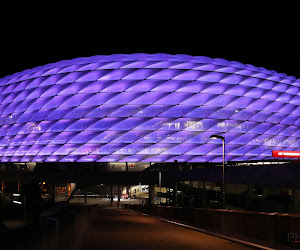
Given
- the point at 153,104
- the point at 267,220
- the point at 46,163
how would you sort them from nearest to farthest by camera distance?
the point at 267,220, the point at 153,104, the point at 46,163

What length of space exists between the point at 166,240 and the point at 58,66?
207 feet

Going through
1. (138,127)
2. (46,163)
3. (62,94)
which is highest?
(62,94)

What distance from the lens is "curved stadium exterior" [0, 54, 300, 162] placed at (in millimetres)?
68125

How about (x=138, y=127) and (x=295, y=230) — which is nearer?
(x=295, y=230)

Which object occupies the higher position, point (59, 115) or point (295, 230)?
point (59, 115)

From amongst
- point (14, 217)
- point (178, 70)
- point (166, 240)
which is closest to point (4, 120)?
point (178, 70)

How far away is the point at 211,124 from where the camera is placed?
69.3m

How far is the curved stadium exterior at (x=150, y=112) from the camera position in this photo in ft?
224

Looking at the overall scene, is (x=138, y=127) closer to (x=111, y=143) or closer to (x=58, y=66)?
(x=111, y=143)

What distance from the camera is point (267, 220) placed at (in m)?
15.9

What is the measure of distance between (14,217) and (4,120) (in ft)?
141

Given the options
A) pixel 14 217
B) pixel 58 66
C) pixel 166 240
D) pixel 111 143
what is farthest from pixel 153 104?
pixel 166 240

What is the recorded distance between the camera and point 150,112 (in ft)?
223

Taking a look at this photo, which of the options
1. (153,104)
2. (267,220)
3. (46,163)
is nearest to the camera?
(267,220)
